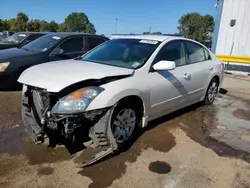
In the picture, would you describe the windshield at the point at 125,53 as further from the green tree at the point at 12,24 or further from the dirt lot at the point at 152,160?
the green tree at the point at 12,24

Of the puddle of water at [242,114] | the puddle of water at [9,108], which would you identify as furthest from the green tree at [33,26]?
the puddle of water at [242,114]

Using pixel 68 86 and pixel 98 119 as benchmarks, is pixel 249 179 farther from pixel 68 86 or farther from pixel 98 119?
pixel 68 86

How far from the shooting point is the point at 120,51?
4258 millimetres

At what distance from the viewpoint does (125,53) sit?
13.6 feet

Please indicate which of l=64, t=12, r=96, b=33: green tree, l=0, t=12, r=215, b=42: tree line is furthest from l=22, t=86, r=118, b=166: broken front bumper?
l=64, t=12, r=96, b=33: green tree

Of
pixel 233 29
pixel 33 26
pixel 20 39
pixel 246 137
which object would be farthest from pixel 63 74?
pixel 33 26

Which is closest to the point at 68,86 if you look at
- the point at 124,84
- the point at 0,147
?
the point at 124,84

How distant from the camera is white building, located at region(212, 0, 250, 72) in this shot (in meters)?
10.3

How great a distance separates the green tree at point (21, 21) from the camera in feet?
208

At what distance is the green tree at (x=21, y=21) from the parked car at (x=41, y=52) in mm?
62948

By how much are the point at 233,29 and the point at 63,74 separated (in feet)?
31.8

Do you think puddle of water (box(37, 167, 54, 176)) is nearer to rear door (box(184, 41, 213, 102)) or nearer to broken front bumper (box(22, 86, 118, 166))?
broken front bumper (box(22, 86, 118, 166))

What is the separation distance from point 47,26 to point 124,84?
253 feet

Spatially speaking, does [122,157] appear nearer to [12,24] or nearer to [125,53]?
[125,53]
